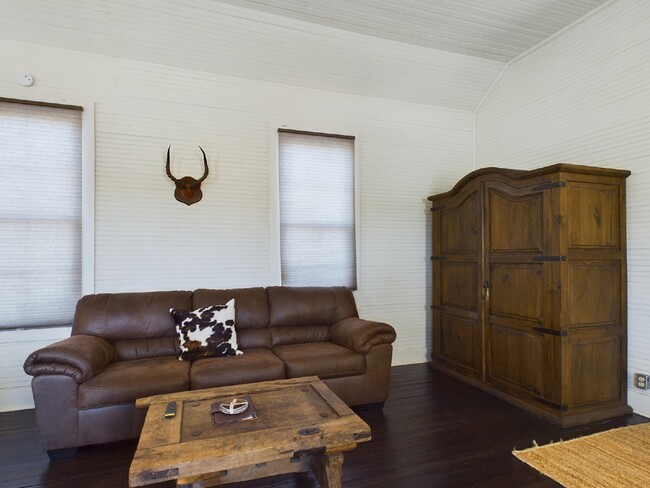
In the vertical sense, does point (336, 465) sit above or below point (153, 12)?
below

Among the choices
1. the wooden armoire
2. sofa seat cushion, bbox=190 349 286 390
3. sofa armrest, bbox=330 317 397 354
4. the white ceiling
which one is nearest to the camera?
sofa seat cushion, bbox=190 349 286 390

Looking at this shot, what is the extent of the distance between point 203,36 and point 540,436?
426cm

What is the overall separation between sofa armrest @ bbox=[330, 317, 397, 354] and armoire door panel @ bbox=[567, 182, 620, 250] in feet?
5.13

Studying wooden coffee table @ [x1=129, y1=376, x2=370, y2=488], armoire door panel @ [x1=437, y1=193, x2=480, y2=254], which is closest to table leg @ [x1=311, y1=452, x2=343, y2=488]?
wooden coffee table @ [x1=129, y1=376, x2=370, y2=488]

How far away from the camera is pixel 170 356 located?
3.12m

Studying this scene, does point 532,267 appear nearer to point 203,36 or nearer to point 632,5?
point 632,5

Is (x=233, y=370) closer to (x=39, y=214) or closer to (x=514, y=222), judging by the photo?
(x=39, y=214)

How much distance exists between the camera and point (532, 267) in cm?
310

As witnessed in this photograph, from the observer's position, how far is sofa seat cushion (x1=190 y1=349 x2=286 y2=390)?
2.68 m

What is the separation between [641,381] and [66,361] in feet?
13.8

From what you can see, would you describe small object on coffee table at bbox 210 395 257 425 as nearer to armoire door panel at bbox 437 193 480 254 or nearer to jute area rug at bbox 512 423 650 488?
jute area rug at bbox 512 423 650 488

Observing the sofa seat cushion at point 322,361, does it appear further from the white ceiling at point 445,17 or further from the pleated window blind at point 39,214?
the white ceiling at point 445,17

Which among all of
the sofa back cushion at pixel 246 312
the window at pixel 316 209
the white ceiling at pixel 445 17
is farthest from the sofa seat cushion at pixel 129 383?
the white ceiling at pixel 445 17

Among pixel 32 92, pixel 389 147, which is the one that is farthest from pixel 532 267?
pixel 32 92
